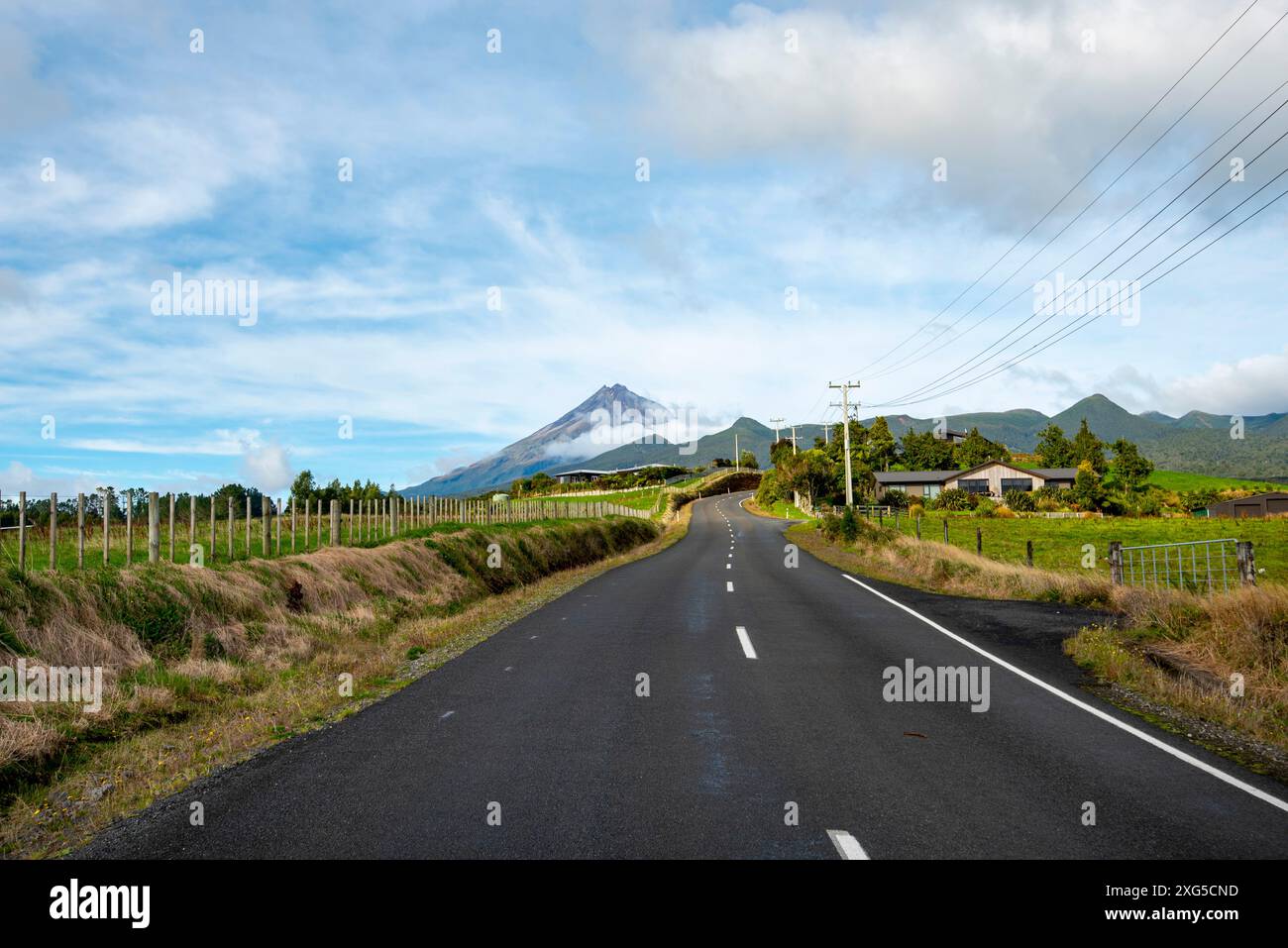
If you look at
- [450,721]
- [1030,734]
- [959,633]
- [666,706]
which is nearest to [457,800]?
[450,721]

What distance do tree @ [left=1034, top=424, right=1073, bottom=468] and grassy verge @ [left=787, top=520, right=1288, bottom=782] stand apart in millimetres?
100248

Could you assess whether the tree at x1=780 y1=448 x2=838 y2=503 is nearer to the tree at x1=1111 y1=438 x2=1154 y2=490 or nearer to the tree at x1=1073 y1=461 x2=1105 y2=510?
the tree at x1=1073 y1=461 x2=1105 y2=510

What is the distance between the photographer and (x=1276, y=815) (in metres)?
5.02

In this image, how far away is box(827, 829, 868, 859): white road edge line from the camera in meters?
4.33

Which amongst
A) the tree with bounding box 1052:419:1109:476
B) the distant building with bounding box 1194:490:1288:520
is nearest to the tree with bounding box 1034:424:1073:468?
the tree with bounding box 1052:419:1109:476

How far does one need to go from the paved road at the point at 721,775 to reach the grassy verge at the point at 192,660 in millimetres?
621

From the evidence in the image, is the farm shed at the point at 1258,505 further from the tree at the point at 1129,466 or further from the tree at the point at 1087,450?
the tree at the point at 1087,450

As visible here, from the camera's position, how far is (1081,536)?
46.1 meters

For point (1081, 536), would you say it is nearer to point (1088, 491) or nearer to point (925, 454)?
point (1088, 491)

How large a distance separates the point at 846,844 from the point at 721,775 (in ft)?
4.80

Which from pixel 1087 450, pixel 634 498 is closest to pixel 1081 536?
pixel 634 498

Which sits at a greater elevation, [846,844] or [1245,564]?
[1245,564]

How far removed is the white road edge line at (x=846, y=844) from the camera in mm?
4328
